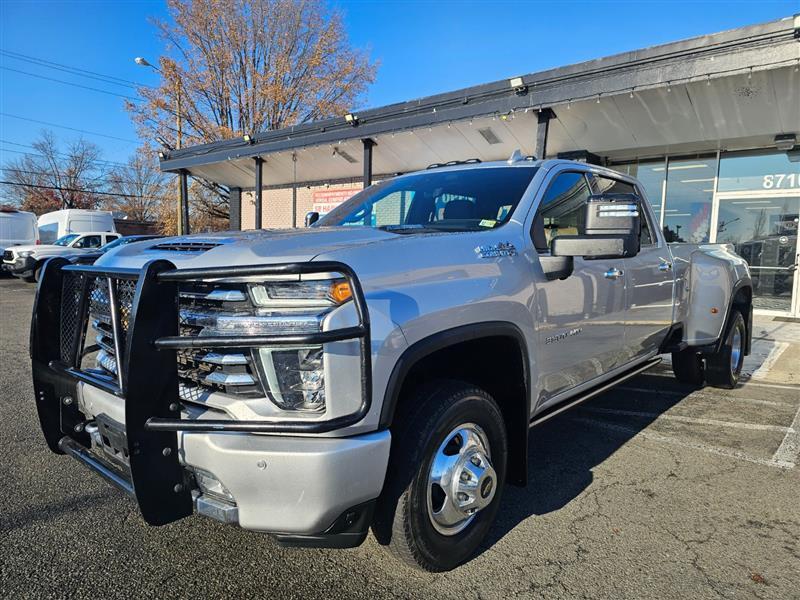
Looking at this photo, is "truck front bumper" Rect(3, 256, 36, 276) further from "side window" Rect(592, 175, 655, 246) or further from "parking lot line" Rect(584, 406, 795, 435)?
"side window" Rect(592, 175, 655, 246)

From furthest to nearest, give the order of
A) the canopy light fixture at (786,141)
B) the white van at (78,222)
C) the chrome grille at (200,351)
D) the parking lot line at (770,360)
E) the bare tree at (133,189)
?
the bare tree at (133,189) < the white van at (78,222) < the canopy light fixture at (786,141) < the parking lot line at (770,360) < the chrome grille at (200,351)

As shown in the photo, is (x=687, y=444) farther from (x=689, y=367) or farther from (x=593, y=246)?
(x=593, y=246)

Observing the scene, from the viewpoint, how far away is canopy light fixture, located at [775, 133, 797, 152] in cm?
1026

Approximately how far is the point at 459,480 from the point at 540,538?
73 centimetres

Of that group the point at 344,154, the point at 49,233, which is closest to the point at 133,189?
the point at 49,233

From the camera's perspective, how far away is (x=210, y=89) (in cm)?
2498

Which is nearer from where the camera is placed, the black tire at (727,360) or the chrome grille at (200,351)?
the chrome grille at (200,351)

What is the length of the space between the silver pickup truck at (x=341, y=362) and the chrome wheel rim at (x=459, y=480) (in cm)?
1

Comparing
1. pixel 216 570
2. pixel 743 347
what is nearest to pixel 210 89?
pixel 743 347

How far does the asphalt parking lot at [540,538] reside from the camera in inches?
92.9

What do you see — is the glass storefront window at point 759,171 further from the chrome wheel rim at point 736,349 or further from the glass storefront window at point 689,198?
the chrome wheel rim at point 736,349

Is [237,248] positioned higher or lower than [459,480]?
higher

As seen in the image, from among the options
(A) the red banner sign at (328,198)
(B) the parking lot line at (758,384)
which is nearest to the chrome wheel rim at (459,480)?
(B) the parking lot line at (758,384)

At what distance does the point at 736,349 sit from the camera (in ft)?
19.7
